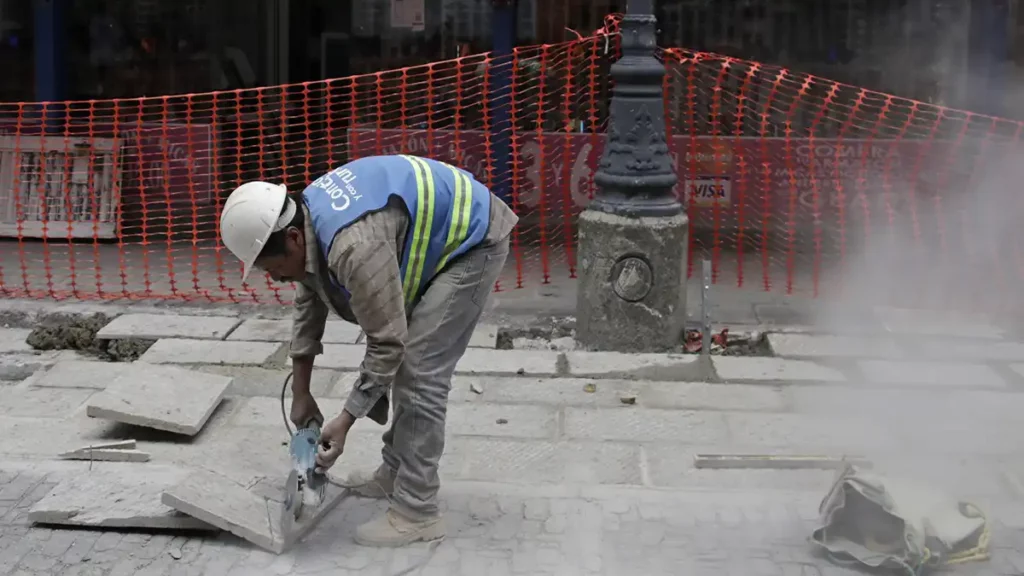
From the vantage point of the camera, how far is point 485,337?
7207mm

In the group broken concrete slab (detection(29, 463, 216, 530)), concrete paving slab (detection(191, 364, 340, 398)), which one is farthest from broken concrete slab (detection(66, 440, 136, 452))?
concrete paving slab (detection(191, 364, 340, 398))

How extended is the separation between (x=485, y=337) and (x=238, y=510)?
2978 mm

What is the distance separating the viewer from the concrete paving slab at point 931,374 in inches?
248

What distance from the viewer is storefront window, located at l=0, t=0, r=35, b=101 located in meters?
11.7

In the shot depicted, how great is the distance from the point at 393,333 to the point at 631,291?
10.3 feet

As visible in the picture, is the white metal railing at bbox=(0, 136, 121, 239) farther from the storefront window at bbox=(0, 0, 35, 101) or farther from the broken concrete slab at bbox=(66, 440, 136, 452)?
the broken concrete slab at bbox=(66, 440, 136, 452)

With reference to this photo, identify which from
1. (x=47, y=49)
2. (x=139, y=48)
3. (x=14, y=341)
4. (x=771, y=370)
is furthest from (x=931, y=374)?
(x=139, y=48)

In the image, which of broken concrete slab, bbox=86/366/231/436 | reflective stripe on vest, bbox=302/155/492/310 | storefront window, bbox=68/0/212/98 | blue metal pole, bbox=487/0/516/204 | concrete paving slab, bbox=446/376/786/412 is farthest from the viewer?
storefront window, bbox=68/0/212/98

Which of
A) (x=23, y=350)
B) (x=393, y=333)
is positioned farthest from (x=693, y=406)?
(x=23, y=350)

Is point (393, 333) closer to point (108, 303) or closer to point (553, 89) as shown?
point (108, 303)

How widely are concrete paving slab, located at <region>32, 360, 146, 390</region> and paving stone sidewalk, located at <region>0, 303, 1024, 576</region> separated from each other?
Answer: 0.7 inches

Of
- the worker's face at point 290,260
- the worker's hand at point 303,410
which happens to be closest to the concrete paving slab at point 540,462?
the worker's hand at point 303,410

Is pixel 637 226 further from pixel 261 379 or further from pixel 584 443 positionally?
pixel 261 379

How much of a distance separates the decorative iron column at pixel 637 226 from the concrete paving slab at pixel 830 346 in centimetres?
61
